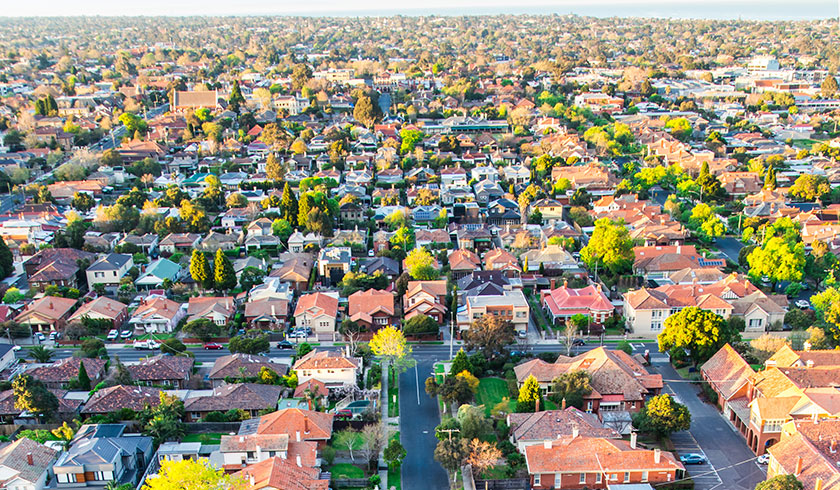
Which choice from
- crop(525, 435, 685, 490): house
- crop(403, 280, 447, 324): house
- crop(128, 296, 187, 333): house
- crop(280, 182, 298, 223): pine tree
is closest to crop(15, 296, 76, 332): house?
crop(128, 296, 187, 333): house

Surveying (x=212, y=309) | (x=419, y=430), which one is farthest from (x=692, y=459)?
(x=212, y=309)

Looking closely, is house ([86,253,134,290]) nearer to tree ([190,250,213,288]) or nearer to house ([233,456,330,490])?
tree ([190,250,213,288])

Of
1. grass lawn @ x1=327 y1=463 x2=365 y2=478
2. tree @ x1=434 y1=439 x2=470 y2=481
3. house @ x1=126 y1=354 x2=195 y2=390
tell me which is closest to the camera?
tree @ x1=434 y1=439 x2=470 y2=481

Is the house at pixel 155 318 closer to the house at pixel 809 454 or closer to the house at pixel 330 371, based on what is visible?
the house at pixel 330 371

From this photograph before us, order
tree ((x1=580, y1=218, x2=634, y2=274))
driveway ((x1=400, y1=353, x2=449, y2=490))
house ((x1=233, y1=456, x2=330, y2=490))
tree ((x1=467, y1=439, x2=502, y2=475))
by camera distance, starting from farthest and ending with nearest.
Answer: tree ((x1=580, y1=218, x2=634, y2=274)) → driveway ((x1=400, y1=353, x2=449, y2=490)) → tree ((x1=467, y1=439, x2=502, y2=475)) → house ((x1=233, y1=456, x2=330, y2=490))

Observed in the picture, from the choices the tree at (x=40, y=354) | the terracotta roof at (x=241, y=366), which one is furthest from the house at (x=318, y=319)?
the tree at (x=40, y=354)

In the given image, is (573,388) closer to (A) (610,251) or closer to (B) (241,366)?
(B) (241,366)

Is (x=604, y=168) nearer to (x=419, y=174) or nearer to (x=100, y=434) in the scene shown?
(x=419, y=174)
